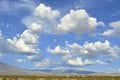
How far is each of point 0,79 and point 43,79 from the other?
16997mm

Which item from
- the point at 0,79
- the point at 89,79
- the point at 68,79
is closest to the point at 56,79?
the point at 68,79

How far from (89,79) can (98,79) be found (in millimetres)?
3494

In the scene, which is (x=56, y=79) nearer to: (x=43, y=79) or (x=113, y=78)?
(x=43, y=79)

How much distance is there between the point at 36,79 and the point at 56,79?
7.97m

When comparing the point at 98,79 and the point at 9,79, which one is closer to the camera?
the point at 98,79

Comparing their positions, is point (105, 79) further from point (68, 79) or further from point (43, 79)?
point (43, 79)

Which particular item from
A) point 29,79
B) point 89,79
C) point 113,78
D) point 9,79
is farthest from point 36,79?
point 113,78

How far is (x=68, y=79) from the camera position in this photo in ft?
368

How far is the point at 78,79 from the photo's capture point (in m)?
109

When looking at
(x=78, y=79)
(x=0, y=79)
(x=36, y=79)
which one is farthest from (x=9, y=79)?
(x=78, y=79)

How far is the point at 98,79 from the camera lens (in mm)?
103062

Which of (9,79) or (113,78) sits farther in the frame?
(9,79)

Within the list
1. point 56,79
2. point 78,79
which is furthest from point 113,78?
point 56,79

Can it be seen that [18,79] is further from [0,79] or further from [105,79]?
[105,79]
